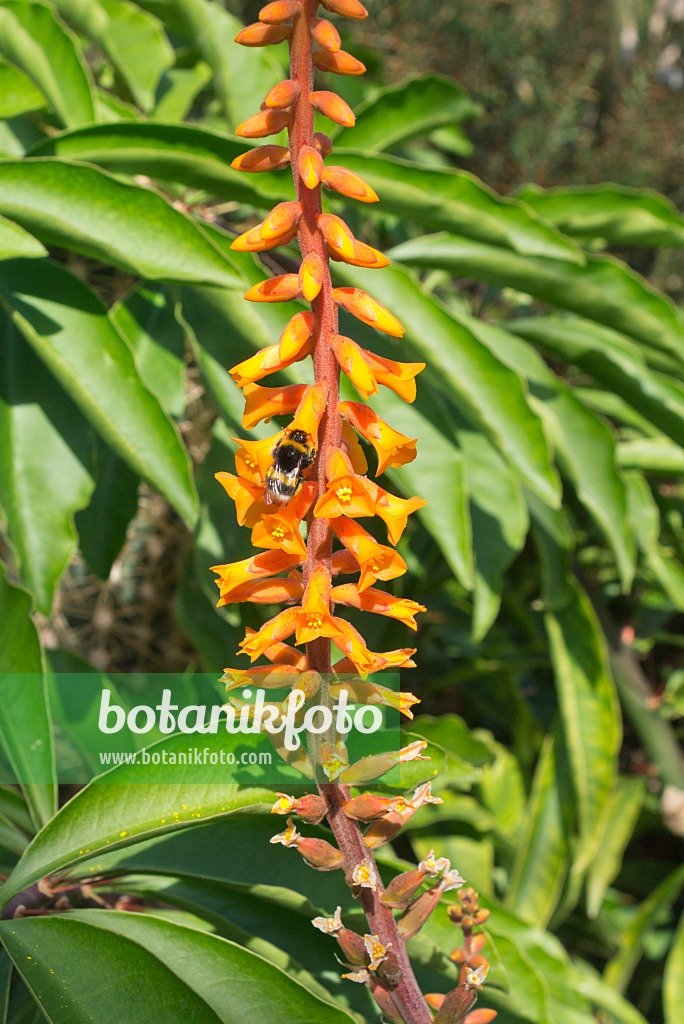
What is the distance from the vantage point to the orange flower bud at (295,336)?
1.36ft

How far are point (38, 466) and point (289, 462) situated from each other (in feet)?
1.88

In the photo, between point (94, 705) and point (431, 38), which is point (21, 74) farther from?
point (431, 38)

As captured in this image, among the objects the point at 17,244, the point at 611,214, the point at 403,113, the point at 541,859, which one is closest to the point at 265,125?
the point at 17,244

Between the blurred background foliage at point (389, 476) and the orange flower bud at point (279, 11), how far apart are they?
1.24 feet

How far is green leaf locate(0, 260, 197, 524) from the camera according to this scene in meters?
0.83

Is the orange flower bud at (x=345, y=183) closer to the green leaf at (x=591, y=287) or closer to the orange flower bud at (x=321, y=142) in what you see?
the orange flower bud at (x=321, y=142)

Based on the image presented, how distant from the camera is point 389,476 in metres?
0.94

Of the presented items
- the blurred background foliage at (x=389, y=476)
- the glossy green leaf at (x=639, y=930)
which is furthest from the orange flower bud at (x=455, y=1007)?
the glossy green leaf at (x=639, y=930)

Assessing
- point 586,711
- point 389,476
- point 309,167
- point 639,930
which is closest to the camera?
point 309,167

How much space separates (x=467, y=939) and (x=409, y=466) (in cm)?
52

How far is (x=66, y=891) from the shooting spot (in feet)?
2.34

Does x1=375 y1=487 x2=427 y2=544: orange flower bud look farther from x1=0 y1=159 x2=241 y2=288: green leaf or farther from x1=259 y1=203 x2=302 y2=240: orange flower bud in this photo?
x1=0 y1=159 x2=241 y2=288: green leaf

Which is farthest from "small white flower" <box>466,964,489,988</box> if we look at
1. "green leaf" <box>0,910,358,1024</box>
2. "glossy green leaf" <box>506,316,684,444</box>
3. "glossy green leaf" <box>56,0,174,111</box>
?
"glossy green leaf" <box>56,0,174,111</box>

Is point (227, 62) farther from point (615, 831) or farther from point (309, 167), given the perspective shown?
point (615, 831)
